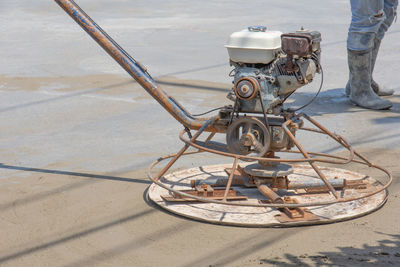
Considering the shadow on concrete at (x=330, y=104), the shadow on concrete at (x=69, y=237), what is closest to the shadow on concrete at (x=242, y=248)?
the shadow on concrete at (x=69, y=237)

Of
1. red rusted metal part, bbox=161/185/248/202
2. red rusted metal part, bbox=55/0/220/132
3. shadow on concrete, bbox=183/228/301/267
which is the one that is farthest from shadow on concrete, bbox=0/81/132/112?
shadow on concrete, bbox=183/228/301/267

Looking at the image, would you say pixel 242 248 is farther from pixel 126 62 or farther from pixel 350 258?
pixel 126 62

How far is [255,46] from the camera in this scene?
4.75 meters

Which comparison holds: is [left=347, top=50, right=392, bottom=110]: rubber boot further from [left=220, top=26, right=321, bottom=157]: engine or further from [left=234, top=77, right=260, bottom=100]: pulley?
[left=234, top=77, right=260, bottom=100]: pulley

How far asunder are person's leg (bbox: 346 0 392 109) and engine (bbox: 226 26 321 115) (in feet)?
9.38

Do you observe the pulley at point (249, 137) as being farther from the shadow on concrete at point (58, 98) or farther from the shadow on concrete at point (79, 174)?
the shadow on concrete at point (58, 98)

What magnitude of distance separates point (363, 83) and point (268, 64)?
318 centimetres

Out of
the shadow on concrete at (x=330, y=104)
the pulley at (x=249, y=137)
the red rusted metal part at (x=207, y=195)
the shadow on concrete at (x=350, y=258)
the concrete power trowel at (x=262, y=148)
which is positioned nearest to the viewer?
the shadow on concrete at (x=350, y=258)

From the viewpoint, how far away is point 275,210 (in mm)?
4820

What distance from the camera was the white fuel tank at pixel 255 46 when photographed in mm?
4746

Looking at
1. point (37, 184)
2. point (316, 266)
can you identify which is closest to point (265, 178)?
point (316, 266)

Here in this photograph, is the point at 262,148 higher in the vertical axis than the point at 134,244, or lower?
higher

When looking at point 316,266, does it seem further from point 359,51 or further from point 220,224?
point 359,51

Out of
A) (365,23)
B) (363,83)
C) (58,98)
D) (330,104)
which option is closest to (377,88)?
(363,83)
